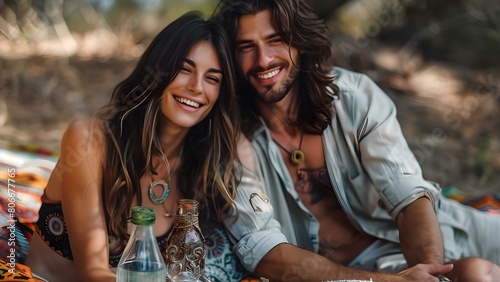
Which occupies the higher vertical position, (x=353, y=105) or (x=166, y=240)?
(x=353, y=105)

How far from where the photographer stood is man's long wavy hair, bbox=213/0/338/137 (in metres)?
2.31

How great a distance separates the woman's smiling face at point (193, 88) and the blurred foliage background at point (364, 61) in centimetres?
27

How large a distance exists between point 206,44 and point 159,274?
0.78 metres

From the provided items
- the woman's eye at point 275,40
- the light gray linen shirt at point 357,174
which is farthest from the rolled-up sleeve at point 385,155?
the woman's eye at point 275,40

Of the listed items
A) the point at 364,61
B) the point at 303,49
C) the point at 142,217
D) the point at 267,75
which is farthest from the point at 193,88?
the point at 364,61

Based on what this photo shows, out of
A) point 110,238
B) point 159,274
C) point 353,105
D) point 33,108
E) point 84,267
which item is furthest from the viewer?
point 33,108

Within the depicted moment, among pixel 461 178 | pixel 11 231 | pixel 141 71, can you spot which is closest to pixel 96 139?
pixel 141 71

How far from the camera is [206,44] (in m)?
2.20

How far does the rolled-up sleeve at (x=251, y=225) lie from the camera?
7.27 ft

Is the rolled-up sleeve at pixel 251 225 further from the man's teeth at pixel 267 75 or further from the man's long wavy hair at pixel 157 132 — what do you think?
the man's teeth at pixel 267 75

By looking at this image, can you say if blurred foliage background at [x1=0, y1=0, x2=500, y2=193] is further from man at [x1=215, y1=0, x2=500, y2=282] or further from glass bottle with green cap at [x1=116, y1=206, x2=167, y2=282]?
glass bottle with green cap at [x1=116, y1=206, x2=167, y2=282]

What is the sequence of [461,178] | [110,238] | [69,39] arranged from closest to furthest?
[110,238] → [69,39] → [461,178]

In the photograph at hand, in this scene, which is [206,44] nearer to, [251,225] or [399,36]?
[251,225]

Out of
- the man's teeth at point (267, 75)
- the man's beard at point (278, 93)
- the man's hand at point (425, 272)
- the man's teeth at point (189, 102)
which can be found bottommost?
the man's hand at point (425, 272)
